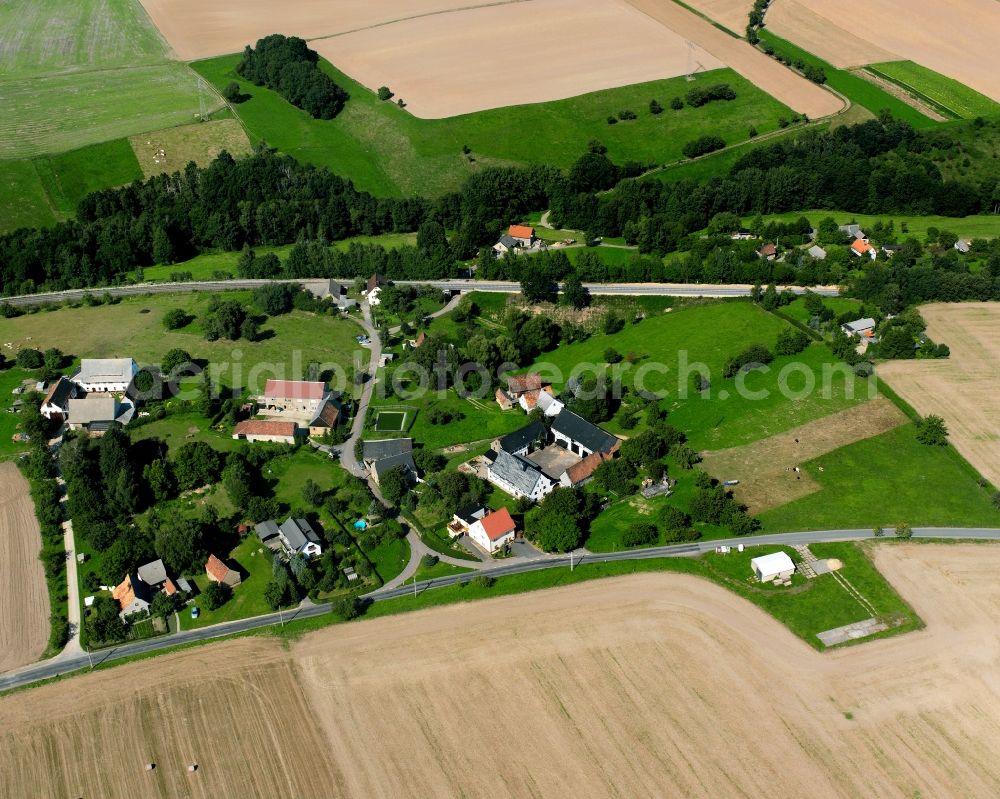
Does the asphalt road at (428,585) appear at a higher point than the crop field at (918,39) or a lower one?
lower

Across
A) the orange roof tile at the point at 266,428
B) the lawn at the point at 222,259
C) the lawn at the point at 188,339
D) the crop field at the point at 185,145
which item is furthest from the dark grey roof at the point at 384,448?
the crop field at the point at 185,145

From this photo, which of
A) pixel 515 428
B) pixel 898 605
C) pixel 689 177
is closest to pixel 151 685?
pixel 515 428

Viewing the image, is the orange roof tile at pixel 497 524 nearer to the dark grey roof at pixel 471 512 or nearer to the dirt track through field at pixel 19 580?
the dark grey roof at pixel 471 512

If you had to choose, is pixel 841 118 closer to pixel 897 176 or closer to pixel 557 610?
pixel 897 176

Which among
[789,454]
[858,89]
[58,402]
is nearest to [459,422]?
[789,454]

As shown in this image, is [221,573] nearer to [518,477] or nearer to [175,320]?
[518,477]

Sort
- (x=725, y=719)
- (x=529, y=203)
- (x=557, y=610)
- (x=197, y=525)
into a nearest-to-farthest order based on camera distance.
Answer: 1. (x=725, y=719)
2. (x=557, y=610)
3. (x=197, y=525)
4. (x=529, y=203)
